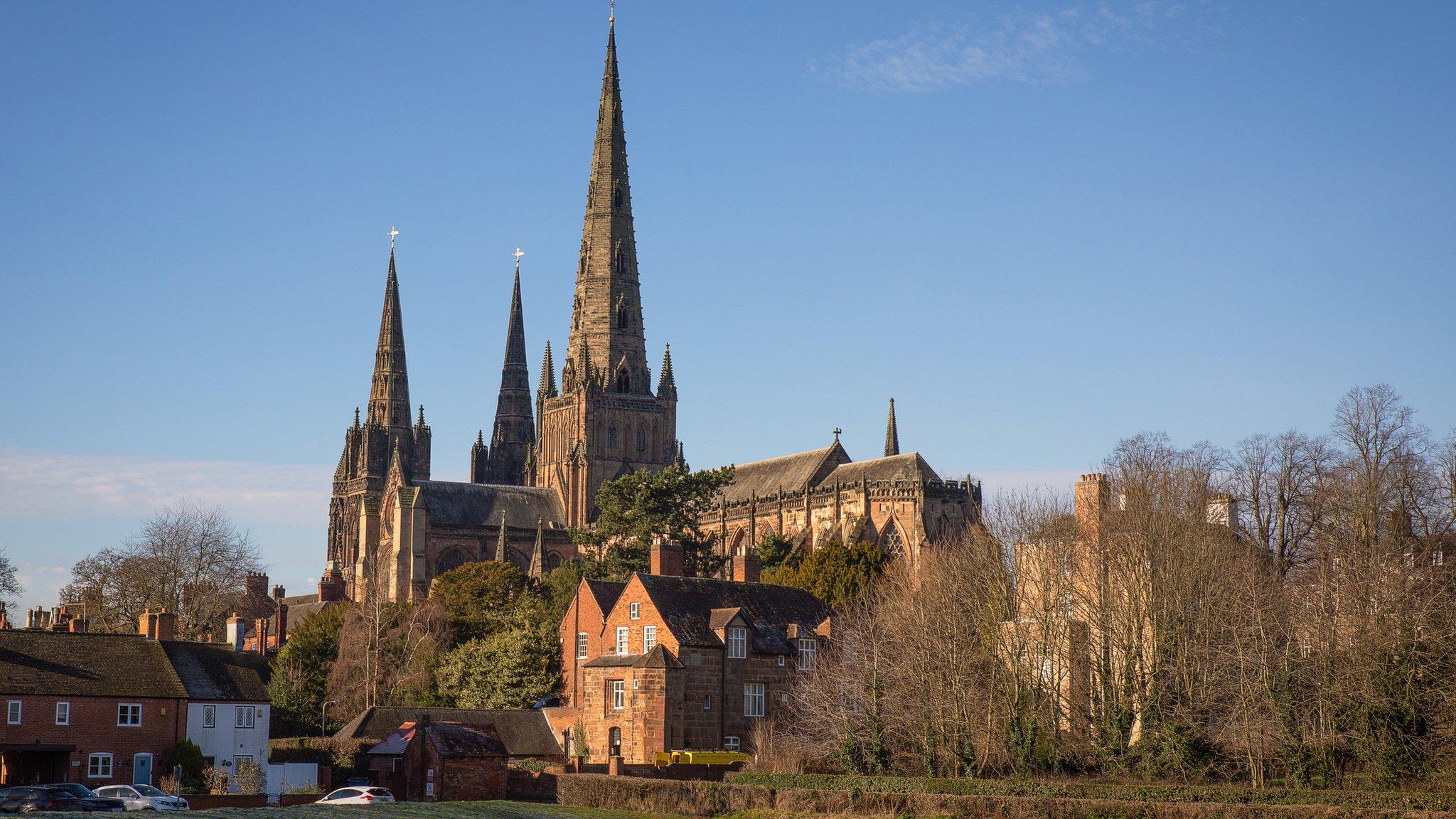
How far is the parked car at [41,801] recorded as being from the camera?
38.3m

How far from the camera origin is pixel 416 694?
77062mm

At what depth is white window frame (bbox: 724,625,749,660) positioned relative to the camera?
5825 cm

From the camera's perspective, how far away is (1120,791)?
134 feet

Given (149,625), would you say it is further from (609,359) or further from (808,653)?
(609,359)

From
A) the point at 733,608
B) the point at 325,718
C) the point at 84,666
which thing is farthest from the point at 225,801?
the point at 325,718

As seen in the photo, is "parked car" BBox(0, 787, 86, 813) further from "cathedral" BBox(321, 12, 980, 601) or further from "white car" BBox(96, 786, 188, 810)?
"cathedral" BBox(321, 12, 980, 601)

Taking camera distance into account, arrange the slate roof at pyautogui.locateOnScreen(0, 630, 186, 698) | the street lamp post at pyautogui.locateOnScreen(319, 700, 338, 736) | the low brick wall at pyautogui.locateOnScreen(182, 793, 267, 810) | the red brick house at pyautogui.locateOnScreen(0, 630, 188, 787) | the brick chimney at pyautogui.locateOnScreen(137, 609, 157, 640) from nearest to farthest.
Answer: the low brick wall at pyautogui.locateOnScreen(182, 793, 267, 810)
the red brick house at pyautogui.locateOnScreen(0, 630, 188, 787)
the slate roof at pyautogui.locateOnScreen(0, 630, 186, 698)
the brick chimney at pyautogui.locateOnScreen(137, 609, 157, 640)
the street lamp post at pyautogui.locateOnScreen(319, 700, 338, 736)

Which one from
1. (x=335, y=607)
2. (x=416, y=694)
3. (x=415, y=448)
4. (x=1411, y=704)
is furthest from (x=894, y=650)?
(x=415, y=448)

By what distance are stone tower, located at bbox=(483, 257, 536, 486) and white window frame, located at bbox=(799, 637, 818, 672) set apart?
10801 centimetres

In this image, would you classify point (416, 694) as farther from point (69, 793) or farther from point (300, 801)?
point (69, 793)

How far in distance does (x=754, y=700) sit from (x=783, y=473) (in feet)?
199

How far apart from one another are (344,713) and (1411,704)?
49.8 meters

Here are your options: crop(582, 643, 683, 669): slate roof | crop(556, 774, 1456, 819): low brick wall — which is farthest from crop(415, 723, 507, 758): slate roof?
crop(582, 643, 683, 669): slate roof

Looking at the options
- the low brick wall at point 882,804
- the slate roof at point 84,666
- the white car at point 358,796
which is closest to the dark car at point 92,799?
the white car at point 358,796
